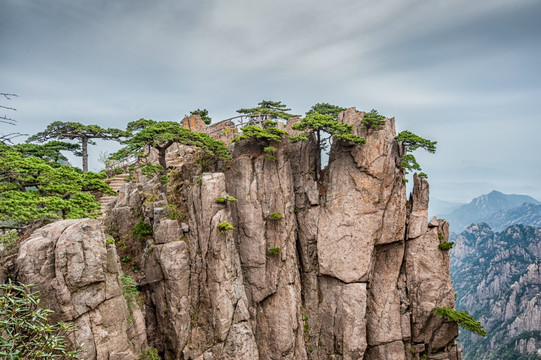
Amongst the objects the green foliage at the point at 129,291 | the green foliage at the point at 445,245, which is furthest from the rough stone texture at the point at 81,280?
the green foliage at the point at 445,245

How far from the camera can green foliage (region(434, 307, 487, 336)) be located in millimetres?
22766

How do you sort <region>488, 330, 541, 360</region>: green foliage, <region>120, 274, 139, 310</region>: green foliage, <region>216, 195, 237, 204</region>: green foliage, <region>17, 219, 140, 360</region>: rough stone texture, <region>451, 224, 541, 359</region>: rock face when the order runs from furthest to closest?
<region>451, 224, 541, 359</region>: rock face → <region>488, 330, 541, 360</region>: green foliage → <region>216, 195, 237, 204</region>: green foliage → <region>120, 274, 139, 310</region>: green foliage → <region>17, 219, 140, 360</region>: rough stone texture

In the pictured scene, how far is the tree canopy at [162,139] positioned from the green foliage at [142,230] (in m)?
4.47

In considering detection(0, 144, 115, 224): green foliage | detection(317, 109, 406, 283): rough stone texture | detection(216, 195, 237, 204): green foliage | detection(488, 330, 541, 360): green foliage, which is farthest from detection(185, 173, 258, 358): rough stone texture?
detection(488, 330, 541, 360): green foliage

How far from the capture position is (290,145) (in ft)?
90.0

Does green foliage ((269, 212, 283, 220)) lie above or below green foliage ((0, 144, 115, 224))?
below

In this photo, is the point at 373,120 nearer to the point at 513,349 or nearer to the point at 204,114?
the point at 204,114

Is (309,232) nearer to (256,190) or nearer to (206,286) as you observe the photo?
(256,190)

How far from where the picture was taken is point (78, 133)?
98.9 ft

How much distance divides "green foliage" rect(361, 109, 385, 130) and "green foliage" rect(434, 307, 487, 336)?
15.7m

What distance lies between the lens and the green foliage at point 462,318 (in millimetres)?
22766

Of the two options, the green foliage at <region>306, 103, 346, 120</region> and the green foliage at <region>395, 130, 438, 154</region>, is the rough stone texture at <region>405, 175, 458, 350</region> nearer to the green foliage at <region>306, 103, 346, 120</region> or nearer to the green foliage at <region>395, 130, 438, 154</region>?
the green foliage at <region>395, 130, 438, 154</region>

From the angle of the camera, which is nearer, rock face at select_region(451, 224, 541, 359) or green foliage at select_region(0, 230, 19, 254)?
green foliage at select_region(0, 230, 19, 254)

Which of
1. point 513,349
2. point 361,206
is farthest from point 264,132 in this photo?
point 513,349
